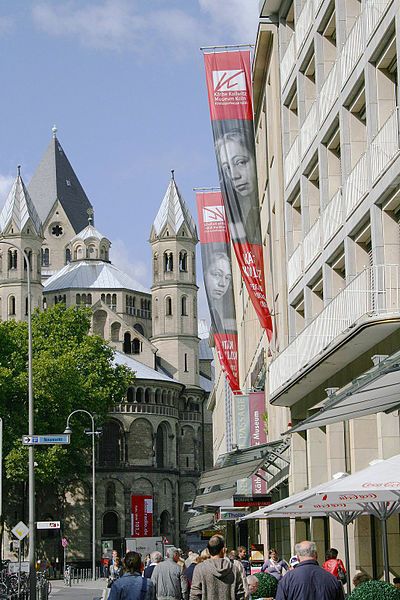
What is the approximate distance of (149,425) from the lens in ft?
382

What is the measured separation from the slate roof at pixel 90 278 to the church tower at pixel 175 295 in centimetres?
705

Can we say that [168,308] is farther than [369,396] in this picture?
Yes

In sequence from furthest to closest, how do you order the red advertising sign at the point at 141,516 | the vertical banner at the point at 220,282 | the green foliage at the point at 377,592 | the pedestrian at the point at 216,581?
1. the red advertising sign at the point at 141,516
2. the vertical banner at the point at 220,282
3. the pedestrian at the point at 216,581
4. the green foliage at the point at 377,592

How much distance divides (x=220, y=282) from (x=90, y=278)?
87156 millimetres

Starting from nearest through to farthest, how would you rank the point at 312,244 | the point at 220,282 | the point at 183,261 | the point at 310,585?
the point at 310,585 → the point at 312,244 → the point at 220,282 → the point at 183,261

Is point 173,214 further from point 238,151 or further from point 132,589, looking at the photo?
point 132,589

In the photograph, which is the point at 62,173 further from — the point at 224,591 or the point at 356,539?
the point at 224,591

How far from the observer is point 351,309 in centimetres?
2180

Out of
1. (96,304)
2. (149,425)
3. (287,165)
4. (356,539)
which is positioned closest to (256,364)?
(287,165)

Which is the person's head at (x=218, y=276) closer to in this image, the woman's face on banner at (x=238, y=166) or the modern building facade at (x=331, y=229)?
the modern building facade at (x=331, y=229)

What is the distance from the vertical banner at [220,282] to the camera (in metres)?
48.2

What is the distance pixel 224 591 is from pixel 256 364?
32.6 meters

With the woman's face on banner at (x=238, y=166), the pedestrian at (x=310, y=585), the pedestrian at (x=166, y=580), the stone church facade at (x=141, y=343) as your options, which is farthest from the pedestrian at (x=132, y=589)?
the stone church facade at (x=141, y=343)

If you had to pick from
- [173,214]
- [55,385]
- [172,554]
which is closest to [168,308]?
[173,214]
